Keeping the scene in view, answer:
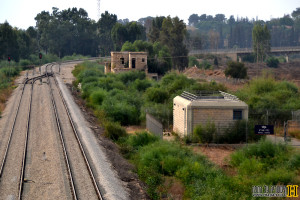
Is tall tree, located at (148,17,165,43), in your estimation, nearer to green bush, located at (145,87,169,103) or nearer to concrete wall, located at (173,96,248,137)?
green bush, located at (145,87,169,103)

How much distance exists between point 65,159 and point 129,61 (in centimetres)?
4274

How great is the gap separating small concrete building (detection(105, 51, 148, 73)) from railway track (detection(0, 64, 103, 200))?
2807cm

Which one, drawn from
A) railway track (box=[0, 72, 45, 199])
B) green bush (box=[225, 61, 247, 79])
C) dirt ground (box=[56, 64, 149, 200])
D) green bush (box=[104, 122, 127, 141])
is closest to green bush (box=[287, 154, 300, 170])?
dirt ground (box=[56, 64, 149, 200])

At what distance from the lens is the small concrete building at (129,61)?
60188 millimetres

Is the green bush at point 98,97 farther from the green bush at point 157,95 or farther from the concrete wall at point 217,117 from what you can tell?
the concrete wall at point 217,117

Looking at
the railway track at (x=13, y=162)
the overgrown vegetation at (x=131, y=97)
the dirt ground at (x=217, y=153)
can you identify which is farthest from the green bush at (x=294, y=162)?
the overgrown vegetation at (x=131, y=97)

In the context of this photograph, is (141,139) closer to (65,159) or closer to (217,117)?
(217,117)

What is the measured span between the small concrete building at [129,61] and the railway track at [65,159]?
28074 mm

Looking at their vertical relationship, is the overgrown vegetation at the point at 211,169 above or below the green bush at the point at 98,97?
below

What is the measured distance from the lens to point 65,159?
19297 millimetres

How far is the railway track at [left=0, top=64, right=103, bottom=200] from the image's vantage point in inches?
598

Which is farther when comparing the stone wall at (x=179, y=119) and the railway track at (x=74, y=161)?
the stone wall at (x=179, y=119)

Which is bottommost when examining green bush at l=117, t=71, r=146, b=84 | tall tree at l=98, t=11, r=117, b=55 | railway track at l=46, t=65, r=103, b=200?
railway track at l=46, t=65, r=103, b=200

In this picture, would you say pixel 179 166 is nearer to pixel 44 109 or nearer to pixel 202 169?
pixel 202 169
